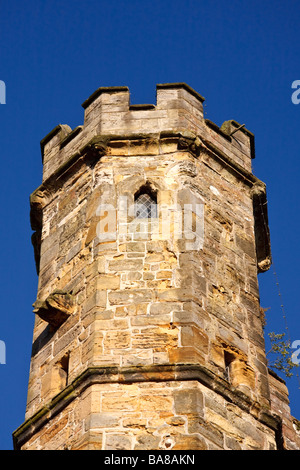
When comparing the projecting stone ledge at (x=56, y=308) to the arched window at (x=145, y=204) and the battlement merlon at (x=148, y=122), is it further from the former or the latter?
the battlement merlon at (x=148, y=122)

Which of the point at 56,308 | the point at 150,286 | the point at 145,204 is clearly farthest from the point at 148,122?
the point at 56,308

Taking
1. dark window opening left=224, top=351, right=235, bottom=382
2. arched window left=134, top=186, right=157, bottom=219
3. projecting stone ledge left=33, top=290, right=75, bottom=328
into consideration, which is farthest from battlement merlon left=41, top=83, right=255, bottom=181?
dark window opening left=224, top=351, right=235, bottom=382

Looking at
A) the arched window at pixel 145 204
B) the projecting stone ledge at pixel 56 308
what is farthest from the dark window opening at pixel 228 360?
the arched window at pixel 145 204

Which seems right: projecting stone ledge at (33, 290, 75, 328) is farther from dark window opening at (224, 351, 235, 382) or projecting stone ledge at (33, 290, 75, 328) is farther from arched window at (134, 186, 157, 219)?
dark window opening at (224, 351, 235, 382)

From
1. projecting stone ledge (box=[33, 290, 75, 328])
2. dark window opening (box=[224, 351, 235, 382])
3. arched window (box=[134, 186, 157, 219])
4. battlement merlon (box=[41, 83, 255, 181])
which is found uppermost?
battlement merlon (box=[41, 83, 255, 181])

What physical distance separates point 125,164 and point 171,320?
2382mm

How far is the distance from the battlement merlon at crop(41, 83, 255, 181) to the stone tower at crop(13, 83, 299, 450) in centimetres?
2

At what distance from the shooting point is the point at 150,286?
44.3 ft

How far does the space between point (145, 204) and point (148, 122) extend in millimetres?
1283

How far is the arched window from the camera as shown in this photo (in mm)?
14312

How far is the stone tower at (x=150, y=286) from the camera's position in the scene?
12.6 m

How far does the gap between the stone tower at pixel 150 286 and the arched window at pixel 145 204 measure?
18 mm

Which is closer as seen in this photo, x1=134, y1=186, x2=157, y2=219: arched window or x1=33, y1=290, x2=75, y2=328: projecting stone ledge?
x1=33, y1=290, x2=75, y2=328: projecting stone ledge

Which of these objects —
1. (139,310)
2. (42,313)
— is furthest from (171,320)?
(42,313)
